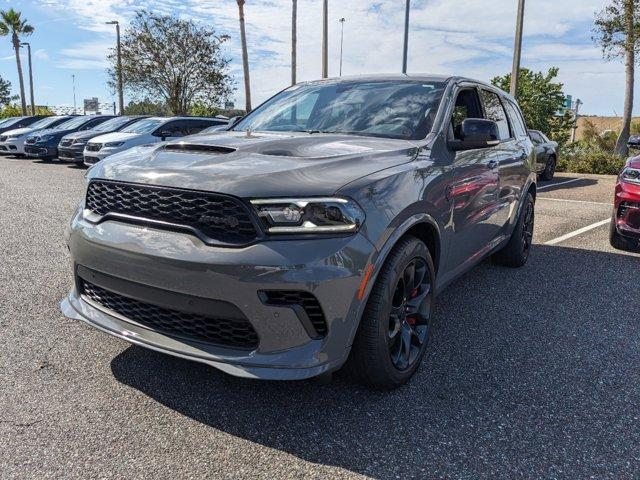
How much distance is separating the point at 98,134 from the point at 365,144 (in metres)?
14.2

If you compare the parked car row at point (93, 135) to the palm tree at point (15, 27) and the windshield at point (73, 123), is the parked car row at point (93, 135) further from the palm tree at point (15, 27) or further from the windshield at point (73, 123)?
the palm tree at point (15, 27)

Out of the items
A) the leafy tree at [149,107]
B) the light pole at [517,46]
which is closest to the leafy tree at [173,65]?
the leafy tree at [149,107]

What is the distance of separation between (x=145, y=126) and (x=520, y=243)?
11577 mm

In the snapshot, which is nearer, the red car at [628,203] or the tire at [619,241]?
the red car at [628,203]

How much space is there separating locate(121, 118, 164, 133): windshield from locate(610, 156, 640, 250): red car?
11.2 meters

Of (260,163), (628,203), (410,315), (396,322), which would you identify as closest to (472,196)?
(410,315)

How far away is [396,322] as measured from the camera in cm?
283

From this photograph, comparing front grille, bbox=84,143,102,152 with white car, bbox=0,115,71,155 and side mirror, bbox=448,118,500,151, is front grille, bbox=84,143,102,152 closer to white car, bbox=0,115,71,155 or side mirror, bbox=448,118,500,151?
white car, bbox=0,115,71,155

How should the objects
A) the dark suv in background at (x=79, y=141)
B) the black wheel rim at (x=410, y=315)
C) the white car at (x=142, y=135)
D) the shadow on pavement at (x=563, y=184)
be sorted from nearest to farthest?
the black wheel rim at (x=410, y=315), the shadow on pavement at (x=563, y=184), the white car at (x=142, y=135), the dark suv in background at (x=79, y=141)

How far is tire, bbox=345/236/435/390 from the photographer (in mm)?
2564

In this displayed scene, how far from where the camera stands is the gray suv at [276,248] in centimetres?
229

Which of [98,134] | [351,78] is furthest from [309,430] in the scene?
[98,134]

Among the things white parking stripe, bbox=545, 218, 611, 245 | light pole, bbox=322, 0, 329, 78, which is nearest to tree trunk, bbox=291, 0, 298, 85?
light pole, bbox=322, 0, 329, 78

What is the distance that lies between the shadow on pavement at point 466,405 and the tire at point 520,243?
1.39m
